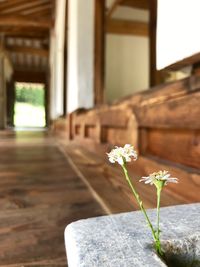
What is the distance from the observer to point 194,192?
89 cm

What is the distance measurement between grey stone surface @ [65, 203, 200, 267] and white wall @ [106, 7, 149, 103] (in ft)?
15.9

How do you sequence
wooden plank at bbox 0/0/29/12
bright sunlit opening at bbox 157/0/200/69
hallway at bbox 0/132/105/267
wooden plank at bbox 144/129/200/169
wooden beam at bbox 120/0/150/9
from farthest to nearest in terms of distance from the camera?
wooden plank at bbox 0/0/29/12 < wooden beam at bbox 120/0/150/9 < wooden plank at bbox 144/129/200/169 < bright sunlit opening at bbox 157/0/200/69 < hallway at bbox 0/132/105/267

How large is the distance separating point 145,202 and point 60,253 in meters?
0.46

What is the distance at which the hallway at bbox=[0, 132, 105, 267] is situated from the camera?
2.20 ft

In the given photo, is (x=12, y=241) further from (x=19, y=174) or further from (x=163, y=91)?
(x=19, y=174)

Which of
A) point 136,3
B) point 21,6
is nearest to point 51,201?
point 136,3

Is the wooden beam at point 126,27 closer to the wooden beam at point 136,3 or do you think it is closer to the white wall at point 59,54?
the wooden beam at point 136,3

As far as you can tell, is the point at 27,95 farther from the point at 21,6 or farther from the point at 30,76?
Answer: the point at 21,6

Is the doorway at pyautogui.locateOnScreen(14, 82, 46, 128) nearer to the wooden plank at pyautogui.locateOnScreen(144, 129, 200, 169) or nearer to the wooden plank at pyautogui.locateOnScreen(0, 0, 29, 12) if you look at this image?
the wooden plank at pyautogui.locateOnScreen(0, 0, 29, 12)

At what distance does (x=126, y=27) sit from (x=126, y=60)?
1.96 ft

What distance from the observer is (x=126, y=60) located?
5.48m

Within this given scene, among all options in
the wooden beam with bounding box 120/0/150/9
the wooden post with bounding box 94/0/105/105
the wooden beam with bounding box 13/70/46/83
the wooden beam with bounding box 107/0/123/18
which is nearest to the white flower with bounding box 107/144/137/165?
the wooden post with bounding box 94/0/105/105

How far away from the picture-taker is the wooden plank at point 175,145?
0.96 m

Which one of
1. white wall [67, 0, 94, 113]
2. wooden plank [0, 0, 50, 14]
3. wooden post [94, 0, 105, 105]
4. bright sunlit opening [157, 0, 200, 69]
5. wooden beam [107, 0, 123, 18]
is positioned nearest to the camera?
bright sunlit opening [157, 0, 200, 69]
